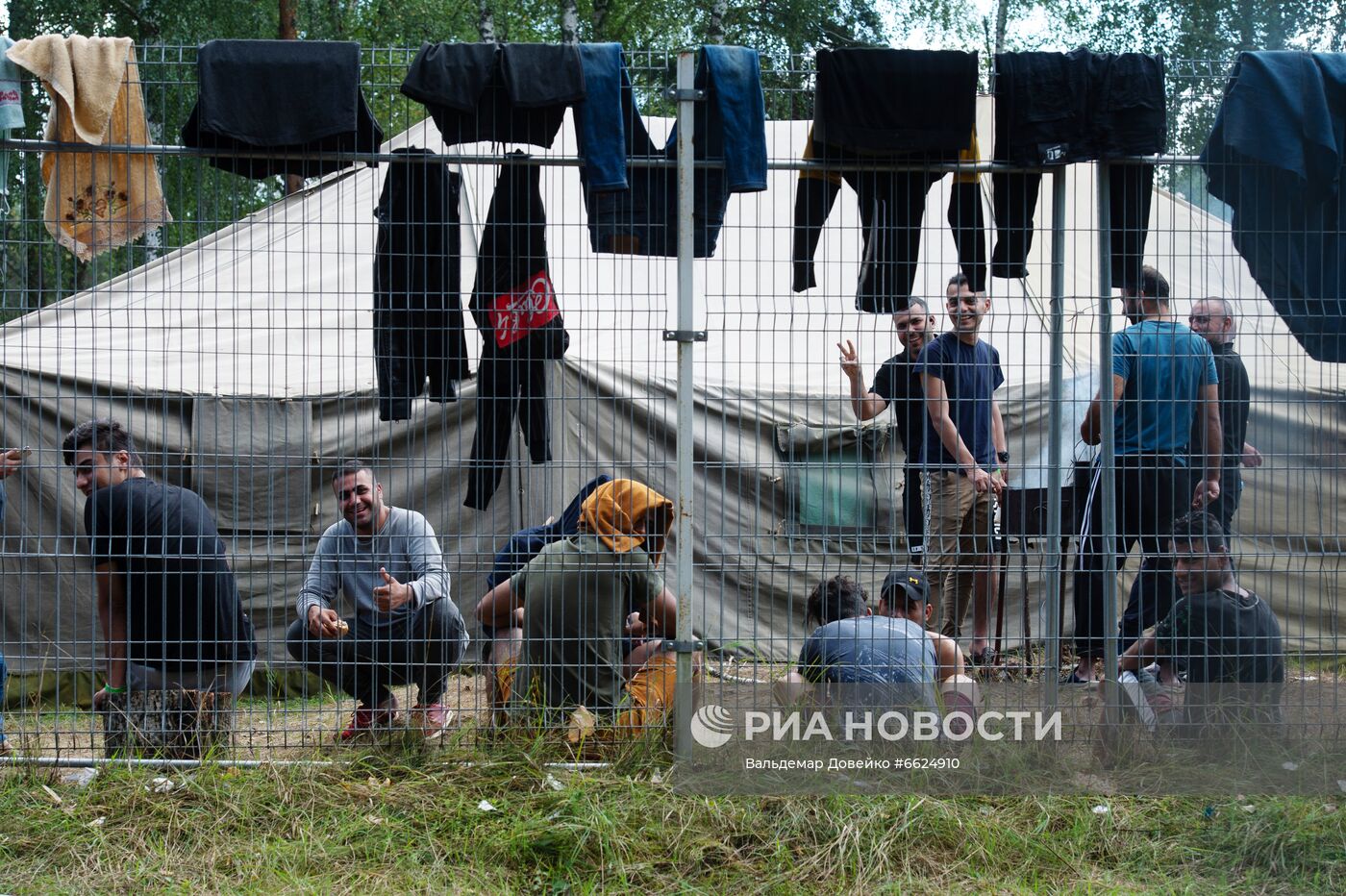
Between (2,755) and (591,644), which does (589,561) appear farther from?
(2,755)

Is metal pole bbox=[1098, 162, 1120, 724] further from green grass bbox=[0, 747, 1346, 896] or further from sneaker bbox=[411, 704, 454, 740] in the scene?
sneaker bbox=[411, 704, 454, 740]

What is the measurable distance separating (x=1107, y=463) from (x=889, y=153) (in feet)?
4.40

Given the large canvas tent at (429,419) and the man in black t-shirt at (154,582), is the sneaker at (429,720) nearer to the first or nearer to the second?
the man in black t-shirt at (154,582)

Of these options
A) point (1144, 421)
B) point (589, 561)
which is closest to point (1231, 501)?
point (1144, 421)

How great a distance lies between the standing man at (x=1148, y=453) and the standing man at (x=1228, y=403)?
0.05m

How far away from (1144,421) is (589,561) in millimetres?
2298

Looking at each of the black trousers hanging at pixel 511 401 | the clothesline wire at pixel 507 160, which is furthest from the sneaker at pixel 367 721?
the clothesline wire at pixel 507 160

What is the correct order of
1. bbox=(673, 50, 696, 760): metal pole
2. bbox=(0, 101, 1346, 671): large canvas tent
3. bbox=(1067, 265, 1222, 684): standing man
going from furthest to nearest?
1. bbox=(0, 101, 1346, 671): large canvas tent
2. bbox=(1067, 265, 1222, 684): standing man
3. bbox=(673, 50, 696, 760): metal pole

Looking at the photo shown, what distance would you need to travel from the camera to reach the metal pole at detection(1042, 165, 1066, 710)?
4285 mm

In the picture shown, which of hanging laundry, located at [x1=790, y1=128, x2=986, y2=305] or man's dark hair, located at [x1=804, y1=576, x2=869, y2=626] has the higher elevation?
hanging laundry, located at [x1=790, y1=128, x2=986, y2=305]

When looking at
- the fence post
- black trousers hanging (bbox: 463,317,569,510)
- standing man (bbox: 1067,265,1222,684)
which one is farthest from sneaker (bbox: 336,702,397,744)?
standing man (bbox: 1067,265,1222,684)

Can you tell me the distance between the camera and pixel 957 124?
4242 mm

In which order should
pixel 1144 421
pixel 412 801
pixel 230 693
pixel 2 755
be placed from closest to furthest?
pixel 412 801 → pixel 2 755 → pixel 230 693 → pixel 1144 421

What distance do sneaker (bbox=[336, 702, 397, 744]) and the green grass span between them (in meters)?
0.21
